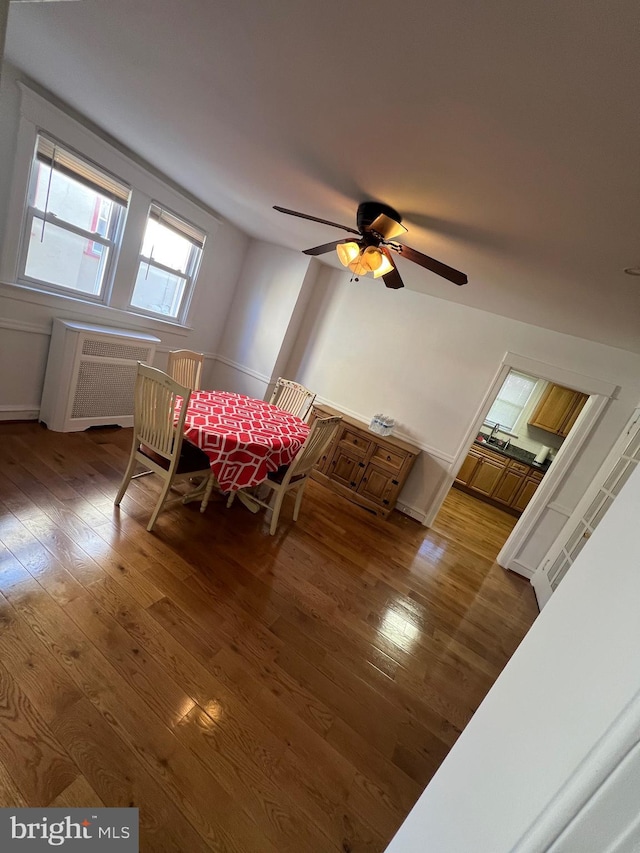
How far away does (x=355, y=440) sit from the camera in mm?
3652

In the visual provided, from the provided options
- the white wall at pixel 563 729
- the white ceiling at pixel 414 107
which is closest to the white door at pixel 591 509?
the white ceiling at pixel 414 107

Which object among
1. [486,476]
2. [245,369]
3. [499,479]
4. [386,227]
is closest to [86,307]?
[245,369]

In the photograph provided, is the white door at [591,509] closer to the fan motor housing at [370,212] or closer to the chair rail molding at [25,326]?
the fan motor housing at [370,212]

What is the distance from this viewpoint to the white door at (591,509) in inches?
105

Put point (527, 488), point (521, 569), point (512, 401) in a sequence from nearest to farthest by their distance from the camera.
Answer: point (521, 569), point (527, 488), point (512, 401)

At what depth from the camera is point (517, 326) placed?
10.5ft

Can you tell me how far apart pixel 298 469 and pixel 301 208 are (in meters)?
1.89

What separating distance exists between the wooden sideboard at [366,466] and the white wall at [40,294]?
2.06 m

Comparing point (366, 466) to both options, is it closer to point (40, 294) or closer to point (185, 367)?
point (185, 367)

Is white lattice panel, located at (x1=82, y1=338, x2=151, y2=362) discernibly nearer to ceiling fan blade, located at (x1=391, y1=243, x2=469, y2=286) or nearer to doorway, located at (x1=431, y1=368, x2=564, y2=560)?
ceiling fan blade, located at (x1=391, y1=243, x2=469, y2=286)

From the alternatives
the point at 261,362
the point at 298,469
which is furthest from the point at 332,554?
the point at 261,362

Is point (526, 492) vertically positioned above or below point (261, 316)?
below

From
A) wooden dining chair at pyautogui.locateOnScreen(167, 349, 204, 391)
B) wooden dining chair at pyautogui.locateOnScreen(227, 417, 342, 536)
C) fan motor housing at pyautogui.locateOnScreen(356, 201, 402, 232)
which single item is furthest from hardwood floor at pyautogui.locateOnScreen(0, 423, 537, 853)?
fan motor housing at pyautogui.locateOnScreen(356, 201, 402, 232)

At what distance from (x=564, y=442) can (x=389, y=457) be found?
1578mm
